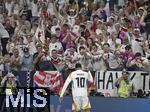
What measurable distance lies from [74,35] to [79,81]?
387 centimetres

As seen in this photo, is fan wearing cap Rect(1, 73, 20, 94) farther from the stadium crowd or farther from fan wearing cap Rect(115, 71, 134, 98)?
fan wearing cap Rect(115, 71, 134, 98)

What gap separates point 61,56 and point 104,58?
71.7 inches

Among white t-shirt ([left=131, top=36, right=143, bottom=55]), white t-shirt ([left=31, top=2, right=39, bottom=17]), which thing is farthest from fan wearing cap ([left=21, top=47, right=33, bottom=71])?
white t-shirt ([left=31, top=2, right=39, bottom=17])

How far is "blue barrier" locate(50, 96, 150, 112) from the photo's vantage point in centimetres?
1994

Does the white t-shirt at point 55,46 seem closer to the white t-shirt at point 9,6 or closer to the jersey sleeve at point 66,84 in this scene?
the jersey sleeve at point 66,84

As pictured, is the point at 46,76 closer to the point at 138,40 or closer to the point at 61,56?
the point at 61,56

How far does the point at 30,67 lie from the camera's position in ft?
71.7

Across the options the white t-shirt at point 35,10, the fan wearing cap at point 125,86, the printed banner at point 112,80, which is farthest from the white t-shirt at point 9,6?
the fan wearing cap at point 125,86

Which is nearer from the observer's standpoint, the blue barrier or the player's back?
the player's back

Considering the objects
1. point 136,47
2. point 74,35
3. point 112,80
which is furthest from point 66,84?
point 74,35

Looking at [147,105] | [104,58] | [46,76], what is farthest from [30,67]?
[147,105]

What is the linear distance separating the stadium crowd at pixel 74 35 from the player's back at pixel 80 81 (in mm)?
1166

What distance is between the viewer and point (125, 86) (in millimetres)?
20109

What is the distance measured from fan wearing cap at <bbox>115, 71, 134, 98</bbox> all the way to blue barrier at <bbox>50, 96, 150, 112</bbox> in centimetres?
18
